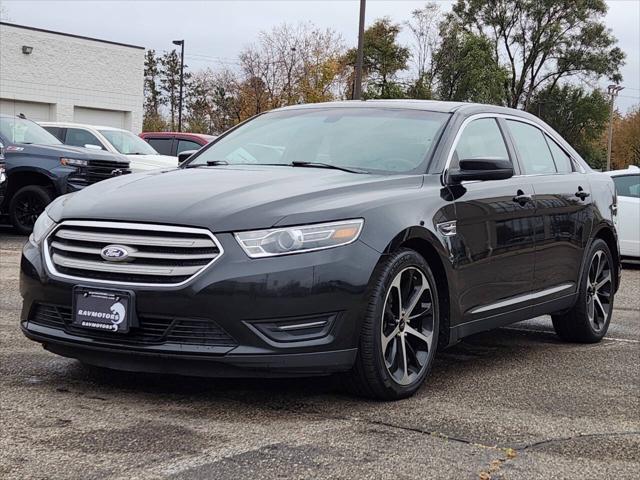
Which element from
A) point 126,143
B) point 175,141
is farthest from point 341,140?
point 175,141

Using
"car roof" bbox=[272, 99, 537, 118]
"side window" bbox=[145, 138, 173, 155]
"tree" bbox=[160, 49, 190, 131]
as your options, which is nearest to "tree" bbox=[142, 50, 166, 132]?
"tree" bbox=[160, 49, 190, 131]

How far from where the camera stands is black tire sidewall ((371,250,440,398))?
4270mm

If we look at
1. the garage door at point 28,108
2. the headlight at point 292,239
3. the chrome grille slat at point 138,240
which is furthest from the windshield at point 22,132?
the garage door at point 28,108

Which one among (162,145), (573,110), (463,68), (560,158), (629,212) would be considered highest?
(463,68)

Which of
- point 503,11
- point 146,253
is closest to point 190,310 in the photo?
point 146,253

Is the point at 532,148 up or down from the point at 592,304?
up

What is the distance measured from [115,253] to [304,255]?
837 millimetres

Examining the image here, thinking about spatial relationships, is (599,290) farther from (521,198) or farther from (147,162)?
(147,162)

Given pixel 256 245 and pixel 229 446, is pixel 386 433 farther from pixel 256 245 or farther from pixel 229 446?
pixel 256 245

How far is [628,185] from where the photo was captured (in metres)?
13.3

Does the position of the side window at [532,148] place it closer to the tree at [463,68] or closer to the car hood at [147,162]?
the car hood at [147,162]

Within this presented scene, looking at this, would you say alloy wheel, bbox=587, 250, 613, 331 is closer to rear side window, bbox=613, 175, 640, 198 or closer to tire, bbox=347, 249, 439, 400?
tire, bbox=347, 249, 439, 400

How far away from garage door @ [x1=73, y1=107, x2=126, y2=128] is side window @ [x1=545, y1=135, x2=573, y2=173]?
2817 cm

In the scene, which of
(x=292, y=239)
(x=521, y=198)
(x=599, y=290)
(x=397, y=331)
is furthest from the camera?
(x=599, y=290)
